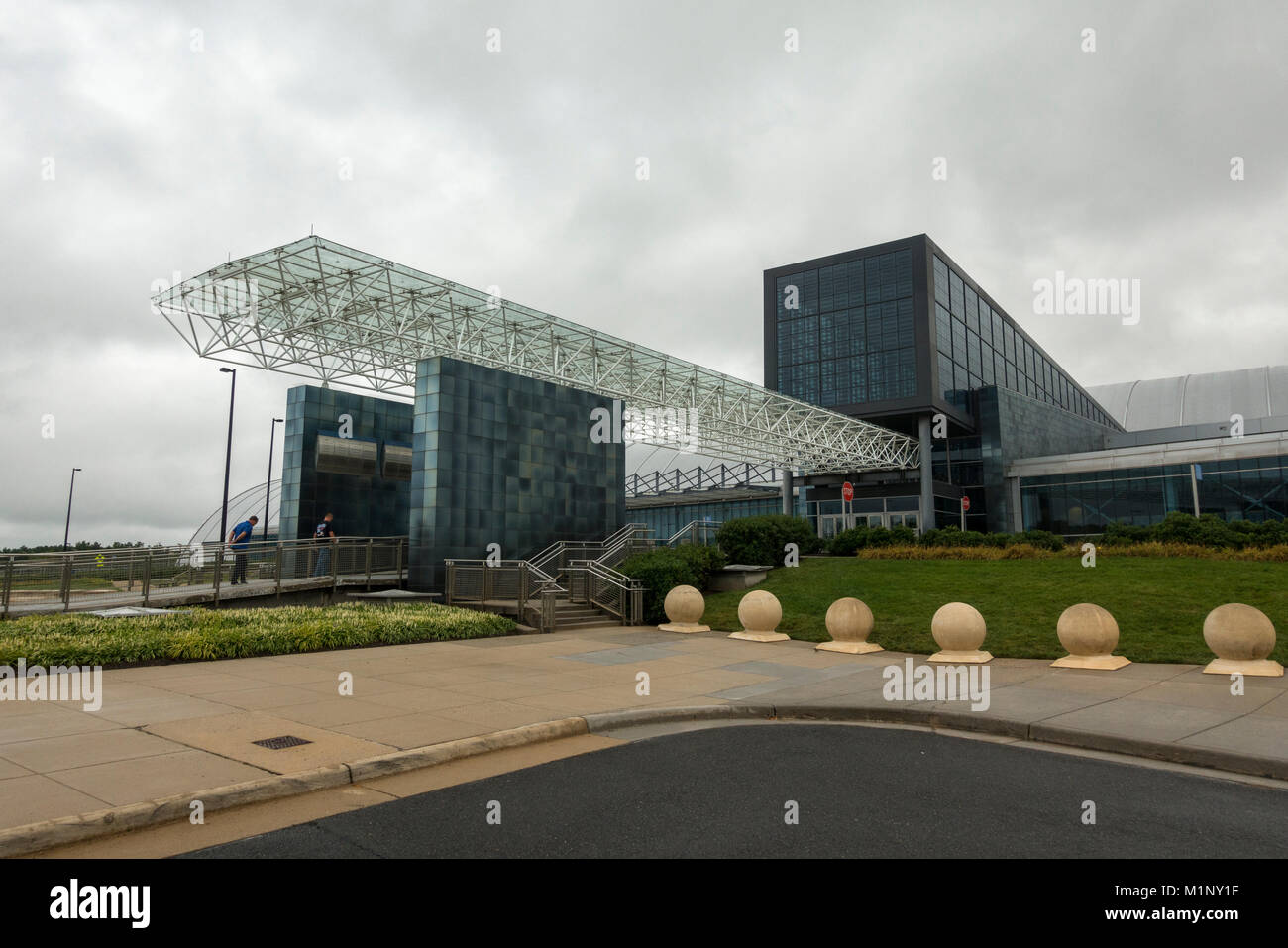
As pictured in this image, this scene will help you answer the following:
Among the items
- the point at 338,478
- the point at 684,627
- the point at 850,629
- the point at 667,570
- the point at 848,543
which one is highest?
the point at 338,478

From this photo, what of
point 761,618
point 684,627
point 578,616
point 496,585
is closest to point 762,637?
point 761,618

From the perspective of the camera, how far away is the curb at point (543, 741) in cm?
469

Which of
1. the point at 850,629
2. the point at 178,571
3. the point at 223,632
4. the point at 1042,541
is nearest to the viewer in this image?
the point at 223,632

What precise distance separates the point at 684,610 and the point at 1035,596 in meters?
7.71

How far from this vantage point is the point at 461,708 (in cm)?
861

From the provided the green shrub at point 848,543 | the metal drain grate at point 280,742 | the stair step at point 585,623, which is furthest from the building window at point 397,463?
the metal drain grate at point 280,742

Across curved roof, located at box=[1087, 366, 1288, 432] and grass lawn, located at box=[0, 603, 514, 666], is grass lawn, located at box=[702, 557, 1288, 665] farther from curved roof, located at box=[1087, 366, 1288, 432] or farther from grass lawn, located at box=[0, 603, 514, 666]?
curved roof, located at box=[1087, 366, 1288, 432]

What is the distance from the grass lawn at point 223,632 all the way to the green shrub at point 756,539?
947 centimetres

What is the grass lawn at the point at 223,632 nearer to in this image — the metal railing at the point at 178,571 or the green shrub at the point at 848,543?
the metal railing at the point at 178,571

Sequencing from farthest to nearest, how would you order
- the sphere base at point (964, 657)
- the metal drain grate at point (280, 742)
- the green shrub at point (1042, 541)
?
1. the green shrub at point (1042, 541)
2. the sphere base at point (964, 657)
3. the metal drain grate at point (280, 742)

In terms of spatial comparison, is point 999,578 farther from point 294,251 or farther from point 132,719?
point 294,251

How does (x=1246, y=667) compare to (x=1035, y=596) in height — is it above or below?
below

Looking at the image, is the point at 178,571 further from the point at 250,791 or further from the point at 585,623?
the point at 250,791
